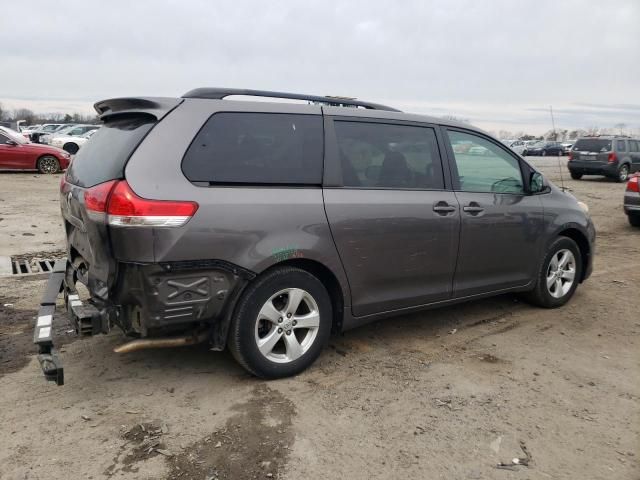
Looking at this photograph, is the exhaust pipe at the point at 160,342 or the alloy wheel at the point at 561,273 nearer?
the exhaust pipe at the point at 160,342

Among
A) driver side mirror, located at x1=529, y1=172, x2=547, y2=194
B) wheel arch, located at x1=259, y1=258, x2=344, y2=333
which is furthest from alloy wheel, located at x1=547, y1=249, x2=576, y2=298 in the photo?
wheel arch, located at x1=259, y1=258, x2=344, y2=333

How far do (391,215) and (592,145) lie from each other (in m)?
19.3

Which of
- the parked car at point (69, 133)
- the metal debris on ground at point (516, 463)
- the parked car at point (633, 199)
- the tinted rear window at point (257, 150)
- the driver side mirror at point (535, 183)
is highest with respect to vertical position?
the parked car at point (69, 133)

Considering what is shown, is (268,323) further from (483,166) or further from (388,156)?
(483,166)

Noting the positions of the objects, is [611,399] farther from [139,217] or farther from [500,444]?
[139,217]

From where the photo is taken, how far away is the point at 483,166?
15.3 feet

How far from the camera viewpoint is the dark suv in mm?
3098

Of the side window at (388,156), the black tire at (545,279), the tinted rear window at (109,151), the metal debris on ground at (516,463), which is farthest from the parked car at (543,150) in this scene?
the metal debris on ground at (516,463)

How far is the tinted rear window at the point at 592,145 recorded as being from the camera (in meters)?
19.9

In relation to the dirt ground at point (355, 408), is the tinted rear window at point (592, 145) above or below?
above

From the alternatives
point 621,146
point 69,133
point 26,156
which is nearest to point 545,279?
point 26,156

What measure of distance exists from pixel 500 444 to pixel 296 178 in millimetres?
1977

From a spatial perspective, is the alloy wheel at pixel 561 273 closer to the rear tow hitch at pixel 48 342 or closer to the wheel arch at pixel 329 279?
the wheel arch at pixel 329 279

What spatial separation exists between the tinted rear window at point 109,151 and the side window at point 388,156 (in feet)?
4.38
